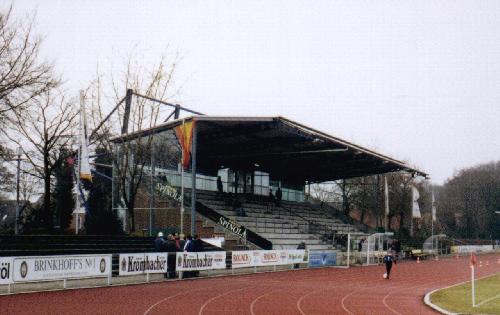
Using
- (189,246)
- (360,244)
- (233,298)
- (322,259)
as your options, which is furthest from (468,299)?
(360,244)

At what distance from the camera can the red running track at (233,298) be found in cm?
1483

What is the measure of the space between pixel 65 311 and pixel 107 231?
21.0 meters

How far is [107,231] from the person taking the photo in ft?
113

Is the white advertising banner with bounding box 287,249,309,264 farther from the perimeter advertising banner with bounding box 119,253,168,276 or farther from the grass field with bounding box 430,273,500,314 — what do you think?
the grass field with bounding box 430,273,500,314

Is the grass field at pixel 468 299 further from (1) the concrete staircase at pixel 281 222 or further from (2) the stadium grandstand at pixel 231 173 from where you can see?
(1) the concrete staircase at pixel 281 222

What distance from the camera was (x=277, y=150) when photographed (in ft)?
139

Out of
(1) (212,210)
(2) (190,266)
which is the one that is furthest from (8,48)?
(1) (212,210)

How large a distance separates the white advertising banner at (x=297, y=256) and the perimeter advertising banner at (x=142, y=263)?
10929 mm

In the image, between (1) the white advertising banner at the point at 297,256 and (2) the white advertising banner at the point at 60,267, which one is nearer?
(2) the white advertising banner at the point at 60,267

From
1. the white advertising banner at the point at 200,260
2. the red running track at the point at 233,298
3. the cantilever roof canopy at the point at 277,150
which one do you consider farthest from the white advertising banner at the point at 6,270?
the cantilever roof canopy at the point at 277,150

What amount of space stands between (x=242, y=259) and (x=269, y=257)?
2.60 m

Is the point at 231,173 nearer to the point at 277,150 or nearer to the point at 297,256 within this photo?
the point at 277,150

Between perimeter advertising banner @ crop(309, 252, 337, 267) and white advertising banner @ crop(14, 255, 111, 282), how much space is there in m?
16.9

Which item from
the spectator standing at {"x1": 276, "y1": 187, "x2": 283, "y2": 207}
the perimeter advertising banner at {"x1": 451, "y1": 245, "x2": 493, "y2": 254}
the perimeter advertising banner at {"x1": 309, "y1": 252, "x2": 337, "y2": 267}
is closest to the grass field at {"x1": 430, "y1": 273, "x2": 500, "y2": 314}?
the perimeter advertising banner at {"x1": 309, "y1": 252, "x2": 337, "y2": 267}
